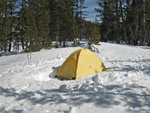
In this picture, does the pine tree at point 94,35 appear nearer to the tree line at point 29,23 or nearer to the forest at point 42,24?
the forest at point 42,24

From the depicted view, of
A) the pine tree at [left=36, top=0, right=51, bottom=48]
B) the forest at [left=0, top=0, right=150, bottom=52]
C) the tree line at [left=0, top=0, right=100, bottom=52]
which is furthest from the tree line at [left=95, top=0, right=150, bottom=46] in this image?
the pine tree at [left=36, top=0, right=51, bottom=48]

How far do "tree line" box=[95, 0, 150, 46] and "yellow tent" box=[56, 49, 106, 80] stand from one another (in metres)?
12.2

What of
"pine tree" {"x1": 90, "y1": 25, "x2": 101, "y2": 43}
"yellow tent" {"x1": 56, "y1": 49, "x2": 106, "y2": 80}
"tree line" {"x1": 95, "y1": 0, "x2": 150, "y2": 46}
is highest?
"tree line" {"x1": 95, "y1": 0, "x2": 150, "y2": 46}

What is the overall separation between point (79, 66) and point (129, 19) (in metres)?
18.8

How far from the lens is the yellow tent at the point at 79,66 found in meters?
5.51

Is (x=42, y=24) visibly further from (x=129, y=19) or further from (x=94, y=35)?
(x=129, y=19)

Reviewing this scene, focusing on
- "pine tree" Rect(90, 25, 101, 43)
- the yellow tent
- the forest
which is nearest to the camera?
the yellow tent

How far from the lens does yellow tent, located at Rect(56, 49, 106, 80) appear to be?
5.51m

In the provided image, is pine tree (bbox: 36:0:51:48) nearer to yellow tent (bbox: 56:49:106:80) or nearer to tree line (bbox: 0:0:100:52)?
tree line (bbox: 0:0:100:52)

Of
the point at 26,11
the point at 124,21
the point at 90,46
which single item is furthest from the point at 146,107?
the point at 124,21

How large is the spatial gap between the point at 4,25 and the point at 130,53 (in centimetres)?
1519

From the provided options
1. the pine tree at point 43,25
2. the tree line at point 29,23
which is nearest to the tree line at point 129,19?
the tree line at point 29,23

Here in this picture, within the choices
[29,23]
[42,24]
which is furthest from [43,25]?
[29,23]

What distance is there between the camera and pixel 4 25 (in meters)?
14.8
